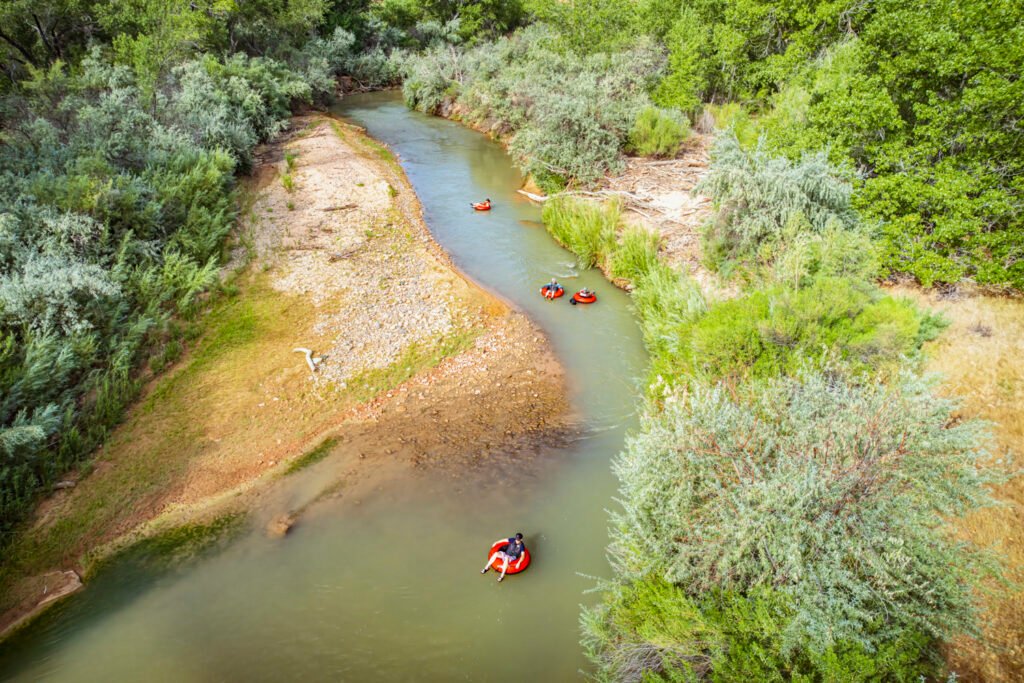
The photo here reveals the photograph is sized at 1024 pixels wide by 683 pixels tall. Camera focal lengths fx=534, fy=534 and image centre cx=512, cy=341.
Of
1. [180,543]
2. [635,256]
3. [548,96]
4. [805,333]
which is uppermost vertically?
[548,96]

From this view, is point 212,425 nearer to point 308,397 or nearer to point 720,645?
point 308,397

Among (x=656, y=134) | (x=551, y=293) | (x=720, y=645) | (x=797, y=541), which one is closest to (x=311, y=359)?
(x=551, y=293)

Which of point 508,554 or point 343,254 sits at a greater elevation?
point 343,254

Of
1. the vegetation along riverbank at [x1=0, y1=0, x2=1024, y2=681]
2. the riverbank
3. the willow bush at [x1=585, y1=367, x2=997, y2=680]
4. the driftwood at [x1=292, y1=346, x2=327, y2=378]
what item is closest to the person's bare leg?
the vegetation along riverbank at [x1=0, y1=0, x2=1024, y2=681]

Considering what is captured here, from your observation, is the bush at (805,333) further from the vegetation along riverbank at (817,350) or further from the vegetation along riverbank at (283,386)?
the vegetation along riverbank at (283,386)

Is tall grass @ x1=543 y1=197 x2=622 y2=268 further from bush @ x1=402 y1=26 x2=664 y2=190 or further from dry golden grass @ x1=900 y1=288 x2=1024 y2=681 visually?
dry golden grass @ x1=900 y1=288 x2=1024 y2=681

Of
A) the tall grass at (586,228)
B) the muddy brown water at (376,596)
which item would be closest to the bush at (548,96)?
the tall grass at (586,228)
